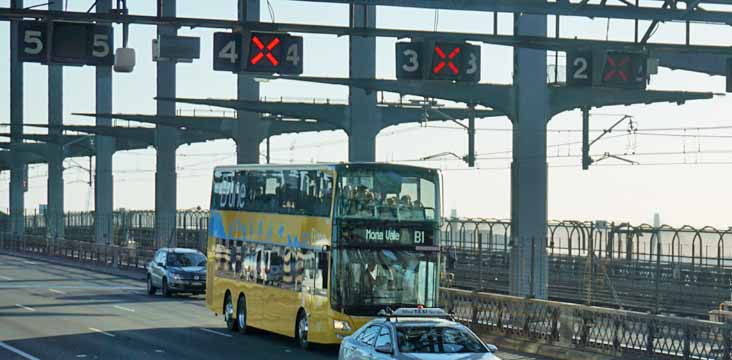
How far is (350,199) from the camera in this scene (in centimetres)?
2861

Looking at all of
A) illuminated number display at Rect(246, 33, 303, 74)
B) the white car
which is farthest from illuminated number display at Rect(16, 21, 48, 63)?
the white car

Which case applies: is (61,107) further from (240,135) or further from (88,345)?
(88,345)

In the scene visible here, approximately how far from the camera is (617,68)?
103ft

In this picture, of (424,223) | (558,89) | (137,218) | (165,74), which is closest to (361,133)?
(558,89)

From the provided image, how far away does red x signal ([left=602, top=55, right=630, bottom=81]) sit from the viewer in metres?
31.2

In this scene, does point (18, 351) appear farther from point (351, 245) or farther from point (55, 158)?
point (55, 158)

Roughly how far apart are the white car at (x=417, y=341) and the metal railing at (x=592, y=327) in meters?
5.46

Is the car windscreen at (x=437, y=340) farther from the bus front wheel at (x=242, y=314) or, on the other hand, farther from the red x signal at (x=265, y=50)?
the bus front wheel at (x=242, y=314)

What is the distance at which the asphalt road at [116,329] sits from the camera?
2872cm

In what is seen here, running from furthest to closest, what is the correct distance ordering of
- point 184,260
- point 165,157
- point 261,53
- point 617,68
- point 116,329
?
1. point 165,157
2. point 184,260
3. point 116,329
4. point 617,68
5. point 261,53

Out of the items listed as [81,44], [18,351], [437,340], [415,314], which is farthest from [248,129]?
[437,340]

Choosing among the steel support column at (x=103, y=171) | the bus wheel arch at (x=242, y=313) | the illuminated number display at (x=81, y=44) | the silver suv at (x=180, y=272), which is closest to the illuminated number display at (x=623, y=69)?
the bus wheel arch at (x=242, y=313)

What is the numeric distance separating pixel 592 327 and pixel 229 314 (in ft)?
35.9

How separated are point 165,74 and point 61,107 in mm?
33203
